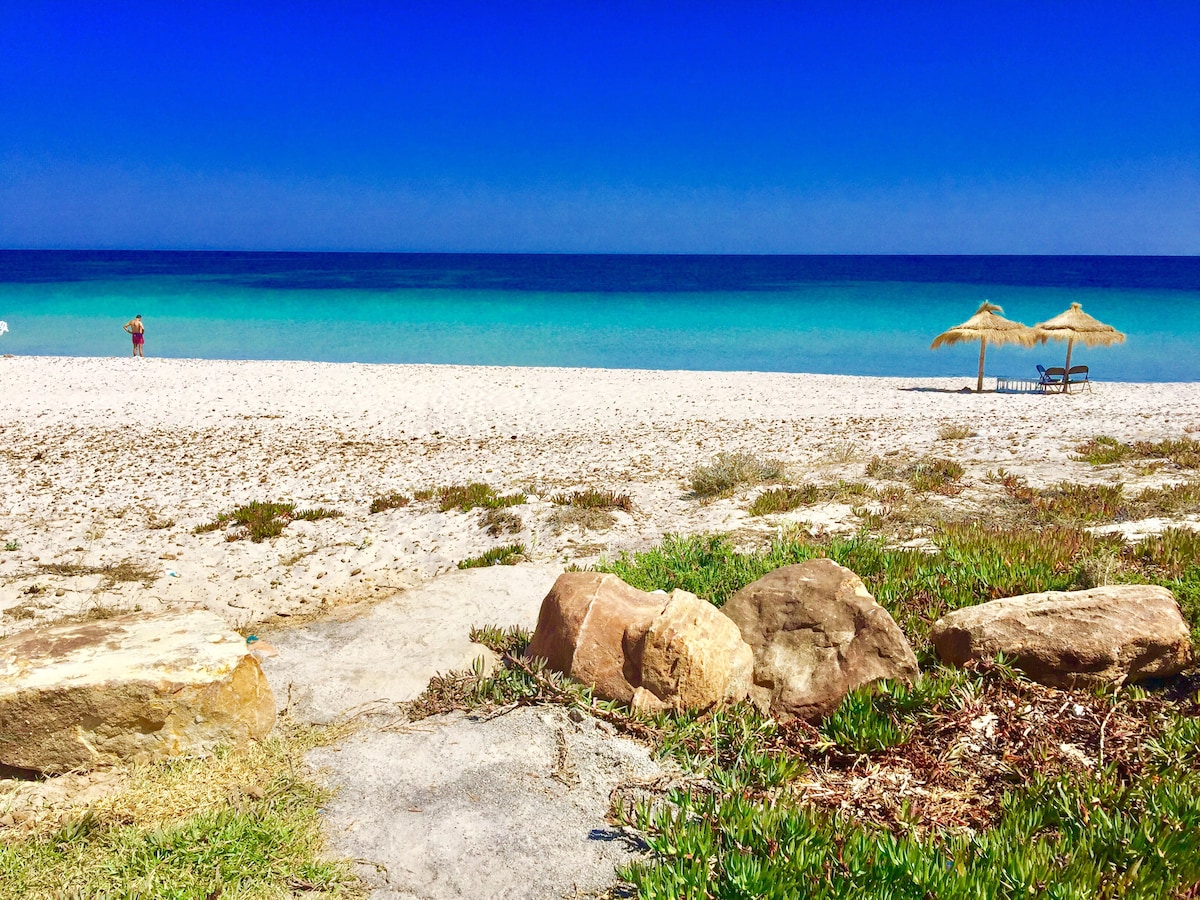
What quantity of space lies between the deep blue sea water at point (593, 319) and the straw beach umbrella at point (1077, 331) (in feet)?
27.1

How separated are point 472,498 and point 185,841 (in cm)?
717

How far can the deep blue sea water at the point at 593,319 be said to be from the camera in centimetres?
3797

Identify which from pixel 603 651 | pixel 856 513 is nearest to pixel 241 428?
pixel 856 513

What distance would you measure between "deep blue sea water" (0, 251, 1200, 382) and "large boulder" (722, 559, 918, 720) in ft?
102

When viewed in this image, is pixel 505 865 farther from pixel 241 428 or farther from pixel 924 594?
pixel 241 428

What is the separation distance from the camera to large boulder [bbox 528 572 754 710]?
4.78 m

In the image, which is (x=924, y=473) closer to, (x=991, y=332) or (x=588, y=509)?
(x=588, y=509)

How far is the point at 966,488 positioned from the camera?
32.3 ft

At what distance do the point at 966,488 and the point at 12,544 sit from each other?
441 inches

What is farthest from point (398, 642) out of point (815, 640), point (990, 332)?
point (990, 332)

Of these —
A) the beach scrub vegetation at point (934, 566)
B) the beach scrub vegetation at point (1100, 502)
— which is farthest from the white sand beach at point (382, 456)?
the beach scrub vegetation at point (934, 566)

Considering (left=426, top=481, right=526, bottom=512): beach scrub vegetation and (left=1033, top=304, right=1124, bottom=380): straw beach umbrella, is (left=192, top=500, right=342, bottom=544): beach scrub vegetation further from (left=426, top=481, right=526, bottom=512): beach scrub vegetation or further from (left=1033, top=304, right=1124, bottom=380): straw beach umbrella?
(left=1033, top=304, right=1124, bottom=380): straw beach umbrella

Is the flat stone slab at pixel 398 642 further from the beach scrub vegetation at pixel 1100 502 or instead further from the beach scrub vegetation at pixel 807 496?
the beach scrub vegetation at pixel 1100 502

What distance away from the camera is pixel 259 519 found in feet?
33.3
